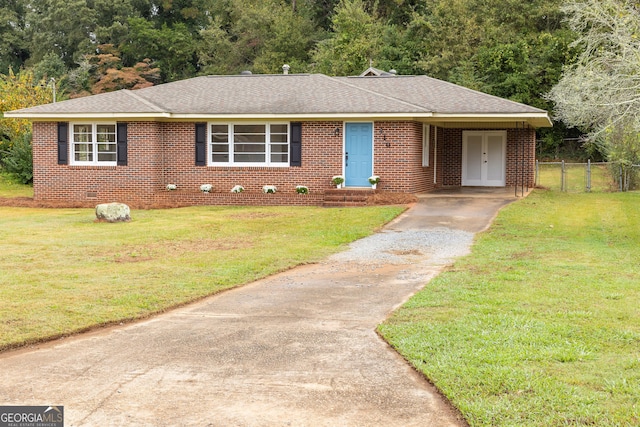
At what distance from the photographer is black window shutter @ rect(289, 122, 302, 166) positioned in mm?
23422

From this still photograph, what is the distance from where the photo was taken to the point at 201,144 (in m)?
24.1

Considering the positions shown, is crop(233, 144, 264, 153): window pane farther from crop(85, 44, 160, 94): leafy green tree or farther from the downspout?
crop(85, 44, 160, 94): leafy green tree

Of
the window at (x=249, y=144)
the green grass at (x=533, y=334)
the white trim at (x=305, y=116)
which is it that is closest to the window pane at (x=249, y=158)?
the window at (x=249, y=144)

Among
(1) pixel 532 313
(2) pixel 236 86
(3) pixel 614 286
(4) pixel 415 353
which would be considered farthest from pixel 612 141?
(4) pixel 415 353

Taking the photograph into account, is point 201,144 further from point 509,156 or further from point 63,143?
point 509,156

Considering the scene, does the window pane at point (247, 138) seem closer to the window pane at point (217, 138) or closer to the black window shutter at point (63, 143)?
the window pane at point (217, 138)

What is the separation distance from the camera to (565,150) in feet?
140

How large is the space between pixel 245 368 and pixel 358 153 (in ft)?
55.7

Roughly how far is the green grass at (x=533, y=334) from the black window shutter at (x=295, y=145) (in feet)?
34.6

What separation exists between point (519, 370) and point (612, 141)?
24.9 m

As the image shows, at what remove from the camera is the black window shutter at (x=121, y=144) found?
23.9 m

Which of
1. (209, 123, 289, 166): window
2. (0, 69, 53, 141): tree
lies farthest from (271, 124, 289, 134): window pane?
(0, 69, 53, 141): tree

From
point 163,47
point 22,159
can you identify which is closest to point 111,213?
point 22,159

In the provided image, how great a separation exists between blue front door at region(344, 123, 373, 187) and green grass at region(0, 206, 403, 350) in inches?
108
